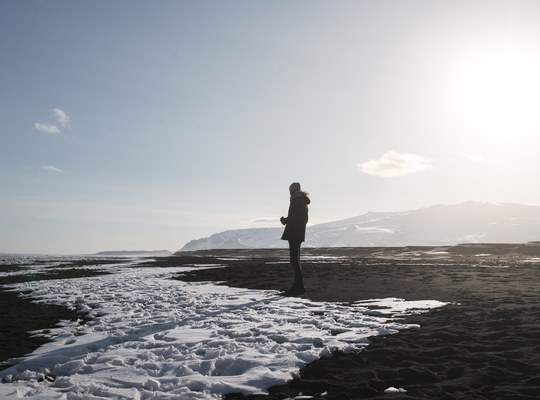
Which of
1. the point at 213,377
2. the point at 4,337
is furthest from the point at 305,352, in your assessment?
the point at 4,337

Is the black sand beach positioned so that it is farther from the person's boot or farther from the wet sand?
the person's boot

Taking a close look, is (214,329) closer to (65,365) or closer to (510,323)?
(65,365)

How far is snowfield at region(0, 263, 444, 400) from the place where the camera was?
4.75 meters

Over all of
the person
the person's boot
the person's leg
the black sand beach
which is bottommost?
the black sand beach

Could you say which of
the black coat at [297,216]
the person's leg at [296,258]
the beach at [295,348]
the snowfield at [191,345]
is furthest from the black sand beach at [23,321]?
the black coat at [297,216]

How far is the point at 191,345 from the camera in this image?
6.61m

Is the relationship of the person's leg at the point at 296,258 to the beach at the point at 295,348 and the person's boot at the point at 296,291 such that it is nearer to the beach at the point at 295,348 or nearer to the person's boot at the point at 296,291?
the person's boot at the point at 296,291

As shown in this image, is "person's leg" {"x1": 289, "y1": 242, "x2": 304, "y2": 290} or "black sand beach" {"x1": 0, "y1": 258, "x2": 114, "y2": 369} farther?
"person's leg" {"x1": 289, "y1": 242, "x2": 304, "y2": 290}

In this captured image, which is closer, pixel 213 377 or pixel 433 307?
pixel 213 377

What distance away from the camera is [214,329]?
7.75 metres

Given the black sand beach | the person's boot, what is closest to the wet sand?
the black sand beach

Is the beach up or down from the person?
down

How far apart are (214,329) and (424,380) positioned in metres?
4.27

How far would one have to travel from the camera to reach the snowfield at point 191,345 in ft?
15.6
